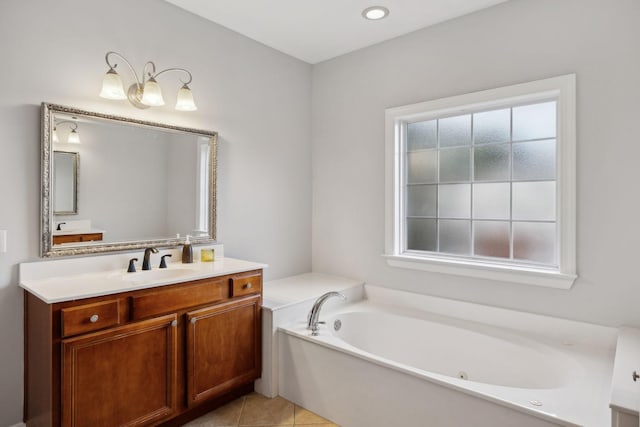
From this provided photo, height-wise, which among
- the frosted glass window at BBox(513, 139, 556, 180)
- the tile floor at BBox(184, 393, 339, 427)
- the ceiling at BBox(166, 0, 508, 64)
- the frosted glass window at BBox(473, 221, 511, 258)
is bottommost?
the tile floor at BBox(184, 393, 339, 427)

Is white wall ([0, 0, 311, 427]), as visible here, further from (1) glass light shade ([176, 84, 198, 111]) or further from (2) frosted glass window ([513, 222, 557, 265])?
(2) frosted glass window ([513, 222, 557, 265])

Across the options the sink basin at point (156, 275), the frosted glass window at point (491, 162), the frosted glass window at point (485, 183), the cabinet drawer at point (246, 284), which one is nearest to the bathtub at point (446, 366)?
the cabinet drawer at point (246, 284)

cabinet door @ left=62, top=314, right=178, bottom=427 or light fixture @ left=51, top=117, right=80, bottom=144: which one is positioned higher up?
light fixture @ left=51, top=117, right=80, bottom=144

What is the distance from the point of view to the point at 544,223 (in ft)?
7.88

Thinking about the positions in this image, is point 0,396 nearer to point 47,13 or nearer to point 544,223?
point 47,13

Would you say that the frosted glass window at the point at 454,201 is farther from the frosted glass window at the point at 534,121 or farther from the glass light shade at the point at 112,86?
the glass light shade at the point at 112,86

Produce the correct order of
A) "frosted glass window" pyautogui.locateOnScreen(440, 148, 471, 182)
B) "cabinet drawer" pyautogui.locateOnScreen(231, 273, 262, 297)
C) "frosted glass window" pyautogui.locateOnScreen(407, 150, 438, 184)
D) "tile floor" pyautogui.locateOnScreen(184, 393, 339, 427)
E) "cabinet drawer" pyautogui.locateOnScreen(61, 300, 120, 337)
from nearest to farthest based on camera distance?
1. "cabinet drawer" pyautogui.locateOnScreen(61, 300, 120, 337)
2. "tile floor" pyautogui.locateOnScreen(184, 393, 339, 427)
3. "cabinet drawer" pyautogui.locateOnScreen(231, 273, 262, 297)
4. "frosted glass window" pyautogui.locateOnScreen(440, 148, 471, 182)
5. "frosted glass window" pyautogui.locateOnScreen(407, 150, 438, 184)

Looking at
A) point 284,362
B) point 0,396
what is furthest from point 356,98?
point 0,396

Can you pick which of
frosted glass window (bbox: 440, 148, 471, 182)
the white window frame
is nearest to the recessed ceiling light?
the white window frame

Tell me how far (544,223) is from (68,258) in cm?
280

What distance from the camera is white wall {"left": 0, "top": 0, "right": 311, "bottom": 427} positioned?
188 centimetres

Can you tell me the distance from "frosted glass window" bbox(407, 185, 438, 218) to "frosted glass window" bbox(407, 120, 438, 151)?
1.04 ft

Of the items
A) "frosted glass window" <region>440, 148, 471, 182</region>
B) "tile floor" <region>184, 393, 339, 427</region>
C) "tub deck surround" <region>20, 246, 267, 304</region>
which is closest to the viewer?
"tub deck surround" <region>20, 246, 267, 304</region>

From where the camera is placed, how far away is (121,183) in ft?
7.48
